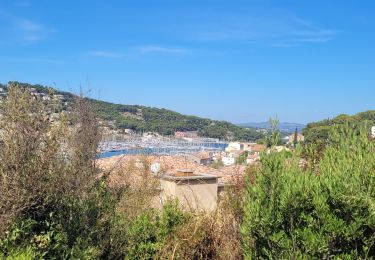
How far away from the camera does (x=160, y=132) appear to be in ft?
144

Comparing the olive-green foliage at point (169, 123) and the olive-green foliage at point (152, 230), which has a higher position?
the olive-green foliage at point (169, 123)

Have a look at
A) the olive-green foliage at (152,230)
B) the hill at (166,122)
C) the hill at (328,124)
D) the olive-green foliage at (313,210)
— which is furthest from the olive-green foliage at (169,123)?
the olive-green foliage at (313,210)

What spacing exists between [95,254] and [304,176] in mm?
2596

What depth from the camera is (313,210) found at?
13.3 ft

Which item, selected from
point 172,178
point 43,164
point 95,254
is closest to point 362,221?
point 95,254

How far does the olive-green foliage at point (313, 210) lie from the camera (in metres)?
3.85

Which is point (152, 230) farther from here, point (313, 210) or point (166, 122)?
point (166, 122)

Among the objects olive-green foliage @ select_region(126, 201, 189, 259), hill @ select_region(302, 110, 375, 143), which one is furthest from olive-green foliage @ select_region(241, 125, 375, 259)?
olive-green foliage @ select_region(126, 201, 189, 259)

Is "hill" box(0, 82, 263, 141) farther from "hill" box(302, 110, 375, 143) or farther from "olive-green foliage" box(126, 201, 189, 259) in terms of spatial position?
"olive-green foliage" box(126, 201, 189, 259)

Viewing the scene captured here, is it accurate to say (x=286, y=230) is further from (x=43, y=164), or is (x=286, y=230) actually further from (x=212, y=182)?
(x=212, y=182)

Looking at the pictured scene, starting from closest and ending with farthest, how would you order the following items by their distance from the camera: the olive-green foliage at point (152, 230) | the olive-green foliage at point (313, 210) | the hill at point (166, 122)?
the olive-green foliage at point (313, 210), the olive-green foliage at point (152, 230), the hill at point (166, 122)

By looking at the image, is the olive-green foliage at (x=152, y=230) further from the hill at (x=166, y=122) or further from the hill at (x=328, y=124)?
the hill at (x=166, y=122)

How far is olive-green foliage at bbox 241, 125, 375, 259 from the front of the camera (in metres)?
3.85

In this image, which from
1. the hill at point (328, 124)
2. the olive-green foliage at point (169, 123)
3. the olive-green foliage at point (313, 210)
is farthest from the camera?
the olive-green foliage at point (169, 123)
